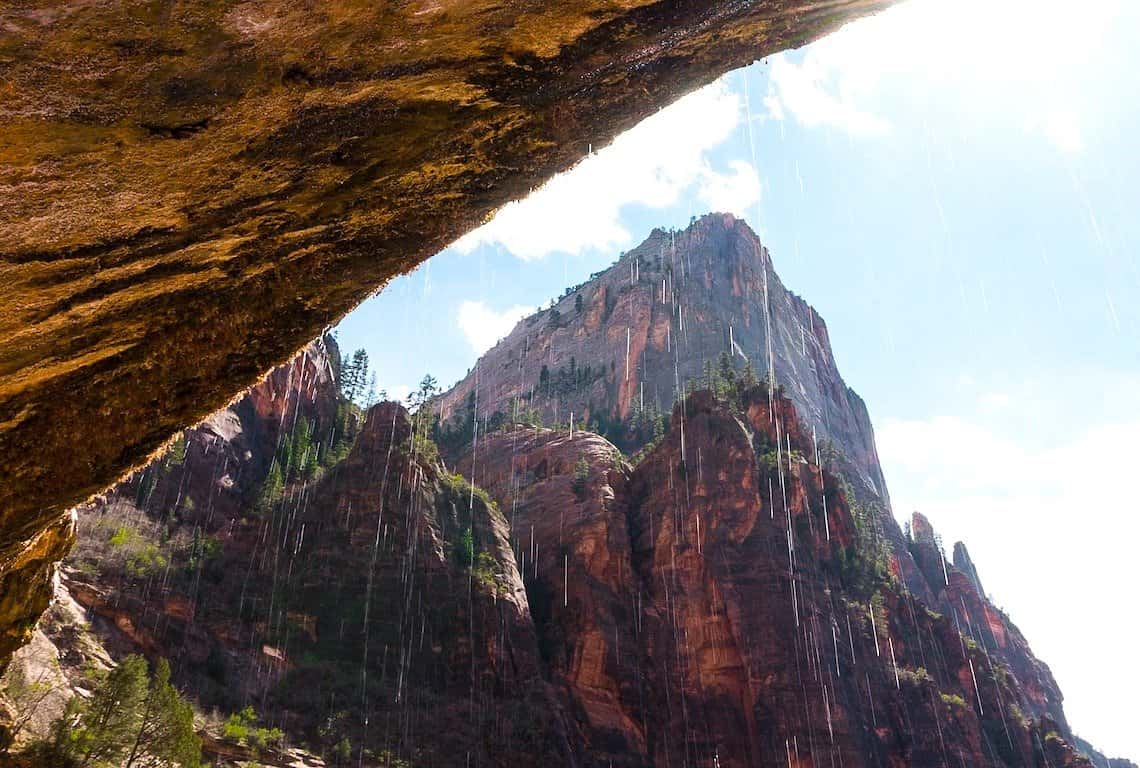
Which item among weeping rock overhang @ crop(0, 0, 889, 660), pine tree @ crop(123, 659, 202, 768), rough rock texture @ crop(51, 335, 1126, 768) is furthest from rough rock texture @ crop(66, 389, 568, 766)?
weeping rock overhang @ crop(0, 0, 889, 660)

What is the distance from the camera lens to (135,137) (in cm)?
322

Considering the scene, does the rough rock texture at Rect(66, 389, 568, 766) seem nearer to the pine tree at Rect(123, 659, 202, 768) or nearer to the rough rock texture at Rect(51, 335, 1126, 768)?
the rough rock texture at Rect(51, 335, 1126, 768)

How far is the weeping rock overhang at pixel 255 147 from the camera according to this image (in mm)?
2836

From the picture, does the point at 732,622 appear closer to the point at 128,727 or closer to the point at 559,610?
the point at 559,610

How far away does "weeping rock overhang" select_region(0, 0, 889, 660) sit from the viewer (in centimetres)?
284

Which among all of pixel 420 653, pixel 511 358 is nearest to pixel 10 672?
Result: pixel 420 653

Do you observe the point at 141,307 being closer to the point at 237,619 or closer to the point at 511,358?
the point at 237,619

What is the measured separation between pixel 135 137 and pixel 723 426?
60.4 metres

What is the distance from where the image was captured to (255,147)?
149 inches

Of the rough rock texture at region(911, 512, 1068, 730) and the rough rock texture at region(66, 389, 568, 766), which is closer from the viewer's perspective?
the rough rock texture at region(66, 389, 568, 766)

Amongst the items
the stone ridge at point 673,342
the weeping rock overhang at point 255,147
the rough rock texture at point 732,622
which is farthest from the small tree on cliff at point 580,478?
the weeping rock overhang at point 255,147

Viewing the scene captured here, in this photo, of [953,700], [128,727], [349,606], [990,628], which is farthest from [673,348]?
[128,727]

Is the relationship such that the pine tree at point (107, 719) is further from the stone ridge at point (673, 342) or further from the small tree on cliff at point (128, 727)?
the stone ridge at point (673, 342)

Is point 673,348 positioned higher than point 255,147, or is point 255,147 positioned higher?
point 673,348
